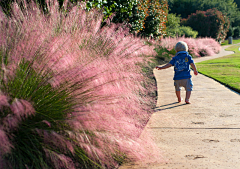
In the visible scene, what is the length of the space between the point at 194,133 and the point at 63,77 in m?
1.89

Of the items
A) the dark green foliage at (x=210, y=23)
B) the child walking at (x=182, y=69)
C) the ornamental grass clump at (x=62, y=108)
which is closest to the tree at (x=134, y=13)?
the child walking at (x=182, y=69)

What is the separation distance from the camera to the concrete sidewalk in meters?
2.62

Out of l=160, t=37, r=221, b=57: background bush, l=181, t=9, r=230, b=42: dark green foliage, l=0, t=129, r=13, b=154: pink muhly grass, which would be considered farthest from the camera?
l=181, t=9, r=230, b=42: dark green foliage

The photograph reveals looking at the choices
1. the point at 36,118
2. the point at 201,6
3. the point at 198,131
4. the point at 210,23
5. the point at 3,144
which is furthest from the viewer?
the point at 201,6

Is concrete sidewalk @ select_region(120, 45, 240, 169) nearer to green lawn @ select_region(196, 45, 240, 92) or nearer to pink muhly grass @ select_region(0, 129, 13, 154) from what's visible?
pink muhly grass @ select_region(0, 129, 13, 154)

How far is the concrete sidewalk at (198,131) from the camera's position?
262 cm

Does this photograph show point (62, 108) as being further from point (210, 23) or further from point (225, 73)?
point (210, 23)

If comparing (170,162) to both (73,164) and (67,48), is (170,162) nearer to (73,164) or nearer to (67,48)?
(73,164)

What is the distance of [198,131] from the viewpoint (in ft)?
11.4

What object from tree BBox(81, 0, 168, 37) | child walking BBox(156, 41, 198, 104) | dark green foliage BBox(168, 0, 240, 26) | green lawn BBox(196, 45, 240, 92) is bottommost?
green lawn BBox(196, 45, 240, 92)

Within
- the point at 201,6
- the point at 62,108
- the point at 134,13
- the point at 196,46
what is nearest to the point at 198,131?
the point at 62,108

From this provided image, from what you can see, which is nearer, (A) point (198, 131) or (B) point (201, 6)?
(A) point (198, 131)

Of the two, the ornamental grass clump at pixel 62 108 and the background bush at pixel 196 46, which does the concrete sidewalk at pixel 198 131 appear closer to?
the ornamental grass clump at pixel 62 108

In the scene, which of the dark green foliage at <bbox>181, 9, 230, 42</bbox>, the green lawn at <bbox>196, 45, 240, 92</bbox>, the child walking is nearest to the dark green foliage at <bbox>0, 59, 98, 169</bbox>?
the child walking
